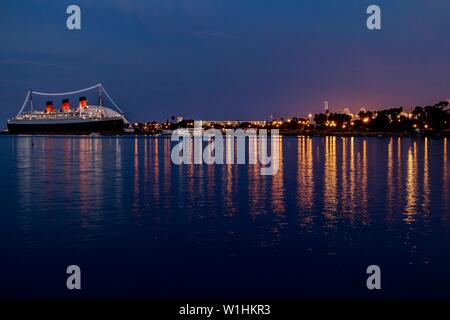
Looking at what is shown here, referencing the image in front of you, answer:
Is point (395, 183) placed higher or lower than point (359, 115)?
lower

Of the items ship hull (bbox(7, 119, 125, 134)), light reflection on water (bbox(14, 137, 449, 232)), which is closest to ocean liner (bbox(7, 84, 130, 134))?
ship hull (bbox(7, 119, 125, 134))

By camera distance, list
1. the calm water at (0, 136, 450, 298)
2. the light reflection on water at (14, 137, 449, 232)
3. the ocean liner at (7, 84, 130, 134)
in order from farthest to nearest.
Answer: the ocean liner at (7, 84, 130, 134), the light reflection on water at (14, 137, 449, 232), the calm water at (0, 136, 450, 298)

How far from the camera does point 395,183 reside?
2467cm

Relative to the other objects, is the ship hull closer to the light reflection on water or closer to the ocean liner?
the ocean liner

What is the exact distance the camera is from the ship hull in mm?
146250

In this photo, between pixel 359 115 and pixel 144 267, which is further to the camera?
pixel 359 115

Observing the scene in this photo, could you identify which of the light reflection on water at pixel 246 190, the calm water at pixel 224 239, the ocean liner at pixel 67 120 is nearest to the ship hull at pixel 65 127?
the ocean liner at pixel 67 120

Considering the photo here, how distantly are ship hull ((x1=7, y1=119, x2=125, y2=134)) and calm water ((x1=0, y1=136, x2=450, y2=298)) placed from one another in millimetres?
125647

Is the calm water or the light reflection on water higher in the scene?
the light reflection on water

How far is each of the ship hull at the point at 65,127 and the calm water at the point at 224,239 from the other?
125647 millimetres

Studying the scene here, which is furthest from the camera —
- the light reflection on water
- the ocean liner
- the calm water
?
the ocean liner

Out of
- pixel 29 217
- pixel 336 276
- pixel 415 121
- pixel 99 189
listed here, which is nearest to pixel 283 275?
pixel 336 276
